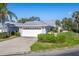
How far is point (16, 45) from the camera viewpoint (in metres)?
7.40

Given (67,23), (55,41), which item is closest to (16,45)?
(55,41)

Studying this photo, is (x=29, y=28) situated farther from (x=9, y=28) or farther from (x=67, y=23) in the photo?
(x=67, y=23)

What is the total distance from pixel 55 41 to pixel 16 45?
3.34ft

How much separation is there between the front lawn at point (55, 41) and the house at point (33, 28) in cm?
19

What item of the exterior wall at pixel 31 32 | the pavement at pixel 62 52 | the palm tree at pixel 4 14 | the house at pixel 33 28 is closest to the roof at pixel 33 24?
the house at pixel 33 28

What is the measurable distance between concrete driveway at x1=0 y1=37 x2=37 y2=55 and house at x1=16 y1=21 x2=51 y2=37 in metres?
0.16

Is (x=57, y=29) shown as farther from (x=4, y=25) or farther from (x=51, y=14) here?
(x=4, y=25)

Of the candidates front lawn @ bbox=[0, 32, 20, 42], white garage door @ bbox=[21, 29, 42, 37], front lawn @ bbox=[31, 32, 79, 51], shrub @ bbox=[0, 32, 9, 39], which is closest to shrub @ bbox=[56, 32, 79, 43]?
front lawn @ bbox=[31, 32, 79, 51]

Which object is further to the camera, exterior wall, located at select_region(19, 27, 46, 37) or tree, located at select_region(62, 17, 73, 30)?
exterior wall, located at select_region(19, 27, 46, 37)

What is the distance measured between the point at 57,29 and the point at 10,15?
136cm

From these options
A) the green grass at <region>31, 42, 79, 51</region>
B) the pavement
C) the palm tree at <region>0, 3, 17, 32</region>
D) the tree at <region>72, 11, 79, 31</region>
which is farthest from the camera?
the palm tree at <region>0, 3, 17, 32</region>

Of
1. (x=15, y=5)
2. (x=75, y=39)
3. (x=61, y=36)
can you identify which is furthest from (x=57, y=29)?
(x=15, y=5)

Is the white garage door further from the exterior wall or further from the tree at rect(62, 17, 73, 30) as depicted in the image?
the tree at rect(62, 17, 73, 30)

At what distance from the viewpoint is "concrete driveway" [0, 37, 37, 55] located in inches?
284
